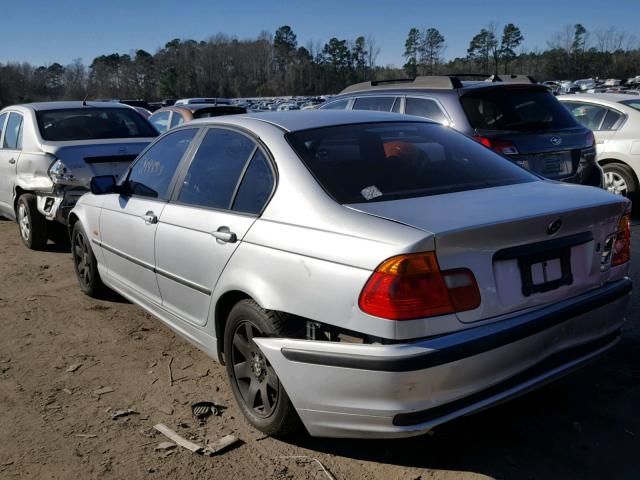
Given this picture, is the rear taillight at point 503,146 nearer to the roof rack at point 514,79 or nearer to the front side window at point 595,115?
the roof rack at point 514,79

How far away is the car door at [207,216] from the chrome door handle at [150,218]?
78mm

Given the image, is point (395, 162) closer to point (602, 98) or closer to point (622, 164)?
point (622, 164)

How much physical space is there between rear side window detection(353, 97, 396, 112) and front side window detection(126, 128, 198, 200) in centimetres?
369

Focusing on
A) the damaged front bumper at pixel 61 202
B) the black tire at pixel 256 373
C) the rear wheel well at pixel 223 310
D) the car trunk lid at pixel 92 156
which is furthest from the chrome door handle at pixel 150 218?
the damaged front bumper at pixel 61 202

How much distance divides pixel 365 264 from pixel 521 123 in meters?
4.60

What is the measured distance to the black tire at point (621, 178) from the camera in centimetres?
824

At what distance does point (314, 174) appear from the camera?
3059mm

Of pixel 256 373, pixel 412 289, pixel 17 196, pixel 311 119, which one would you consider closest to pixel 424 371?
pixel 412 289

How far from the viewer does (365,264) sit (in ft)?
8.24

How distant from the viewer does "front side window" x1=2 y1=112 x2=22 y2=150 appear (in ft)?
25.6

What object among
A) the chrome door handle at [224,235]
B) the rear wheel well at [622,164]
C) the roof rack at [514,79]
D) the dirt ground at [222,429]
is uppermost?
the roof rack at [514,79]

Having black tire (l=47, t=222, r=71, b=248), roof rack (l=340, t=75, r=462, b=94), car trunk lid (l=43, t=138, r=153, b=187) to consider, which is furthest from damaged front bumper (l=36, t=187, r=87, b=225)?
roof rack (l=340, t=75, r=462, b=94)

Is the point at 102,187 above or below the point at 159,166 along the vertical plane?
below

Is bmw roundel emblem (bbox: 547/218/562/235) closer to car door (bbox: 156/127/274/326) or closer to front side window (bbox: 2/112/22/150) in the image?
car door (bbox: 156/127/274/326)
